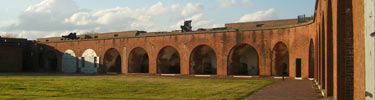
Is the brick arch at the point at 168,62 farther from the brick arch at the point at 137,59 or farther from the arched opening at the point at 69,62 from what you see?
the arched opening at the point at 69,62

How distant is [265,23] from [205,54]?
5345 millimetres

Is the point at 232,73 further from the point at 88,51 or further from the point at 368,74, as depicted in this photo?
the point at 368,74

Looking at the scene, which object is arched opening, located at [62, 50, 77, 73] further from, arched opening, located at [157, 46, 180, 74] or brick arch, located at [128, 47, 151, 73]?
arched opening, located at [157, 46, 180, 74]

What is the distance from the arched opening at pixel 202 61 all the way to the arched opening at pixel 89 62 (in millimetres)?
10513

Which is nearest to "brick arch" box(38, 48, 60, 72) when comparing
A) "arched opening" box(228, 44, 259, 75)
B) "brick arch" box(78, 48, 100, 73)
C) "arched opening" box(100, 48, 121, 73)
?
"brick arch" box(78, 48, 100, 73)

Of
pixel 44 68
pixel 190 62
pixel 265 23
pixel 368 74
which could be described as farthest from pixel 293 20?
pixel 44 68

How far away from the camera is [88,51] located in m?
33.6

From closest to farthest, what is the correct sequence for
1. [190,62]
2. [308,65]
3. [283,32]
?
[308,65]
[283,32]
[190,62]

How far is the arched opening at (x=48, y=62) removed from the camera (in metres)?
37.4

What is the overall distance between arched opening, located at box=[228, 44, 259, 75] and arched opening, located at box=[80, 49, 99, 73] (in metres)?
13.9

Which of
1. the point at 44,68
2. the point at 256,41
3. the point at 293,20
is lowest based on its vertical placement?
the point at 44,68

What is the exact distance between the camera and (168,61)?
29781 mm

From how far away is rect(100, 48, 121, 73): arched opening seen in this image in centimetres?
3231

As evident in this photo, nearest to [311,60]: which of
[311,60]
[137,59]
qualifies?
[311,60]
